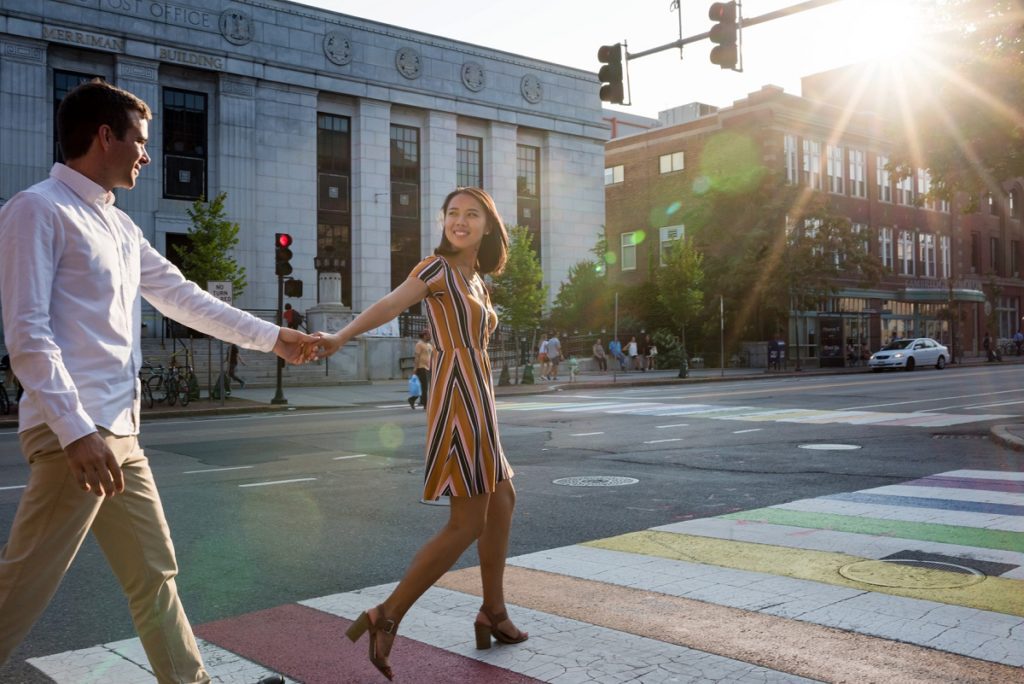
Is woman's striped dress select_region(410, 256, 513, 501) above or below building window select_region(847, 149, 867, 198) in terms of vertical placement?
below

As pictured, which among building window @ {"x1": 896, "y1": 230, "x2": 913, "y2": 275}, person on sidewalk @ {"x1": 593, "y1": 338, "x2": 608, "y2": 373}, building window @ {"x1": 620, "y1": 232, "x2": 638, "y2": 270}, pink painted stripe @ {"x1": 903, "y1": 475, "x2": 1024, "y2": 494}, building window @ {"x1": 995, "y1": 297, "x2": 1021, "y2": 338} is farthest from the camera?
building window @ {"x1": 995, "y1": 297, "x2": 1021, "y2": 338}

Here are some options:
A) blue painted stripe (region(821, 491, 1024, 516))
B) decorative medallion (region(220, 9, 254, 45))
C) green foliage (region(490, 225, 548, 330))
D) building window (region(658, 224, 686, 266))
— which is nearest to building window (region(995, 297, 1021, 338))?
building window (region(658, 224, 686, 266))

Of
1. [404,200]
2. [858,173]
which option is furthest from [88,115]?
[858,173]

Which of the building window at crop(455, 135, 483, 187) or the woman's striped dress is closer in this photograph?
the woman's striped dress

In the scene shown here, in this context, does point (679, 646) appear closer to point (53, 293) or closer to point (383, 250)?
point (53, 293)

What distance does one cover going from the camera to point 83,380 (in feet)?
9.29

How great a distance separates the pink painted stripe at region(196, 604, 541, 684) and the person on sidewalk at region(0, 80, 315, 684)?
3.30 feet

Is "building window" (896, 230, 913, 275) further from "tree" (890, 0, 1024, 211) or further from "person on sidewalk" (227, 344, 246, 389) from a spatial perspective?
"person on sidewalk" (227, 344, 246, 389)

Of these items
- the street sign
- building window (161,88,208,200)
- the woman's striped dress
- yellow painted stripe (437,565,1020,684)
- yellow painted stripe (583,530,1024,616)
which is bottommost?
yellow painted stripe (437,565,1020,684)

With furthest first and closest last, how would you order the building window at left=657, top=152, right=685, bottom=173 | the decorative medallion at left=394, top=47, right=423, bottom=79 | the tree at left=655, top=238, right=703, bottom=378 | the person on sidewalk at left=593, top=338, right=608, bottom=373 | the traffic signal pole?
1. the building window at left=657, top=152, right=685, bottom=173
2. the decorative medallion at left=394, top=47, right=423, bottom=79
3. the person on sidewalk at left=593, top=338, right=608, bottom=373
4. the tree at left=655, top=238, right=703, bottom=378
5. the traffic signal pole

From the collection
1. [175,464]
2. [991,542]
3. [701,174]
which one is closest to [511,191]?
[701,174]

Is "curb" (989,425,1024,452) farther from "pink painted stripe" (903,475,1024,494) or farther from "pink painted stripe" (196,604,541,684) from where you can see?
"pink painted stripe" (196,604,541,684)

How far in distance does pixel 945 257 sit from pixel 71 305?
222 feet

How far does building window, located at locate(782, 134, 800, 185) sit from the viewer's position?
1989 inches
